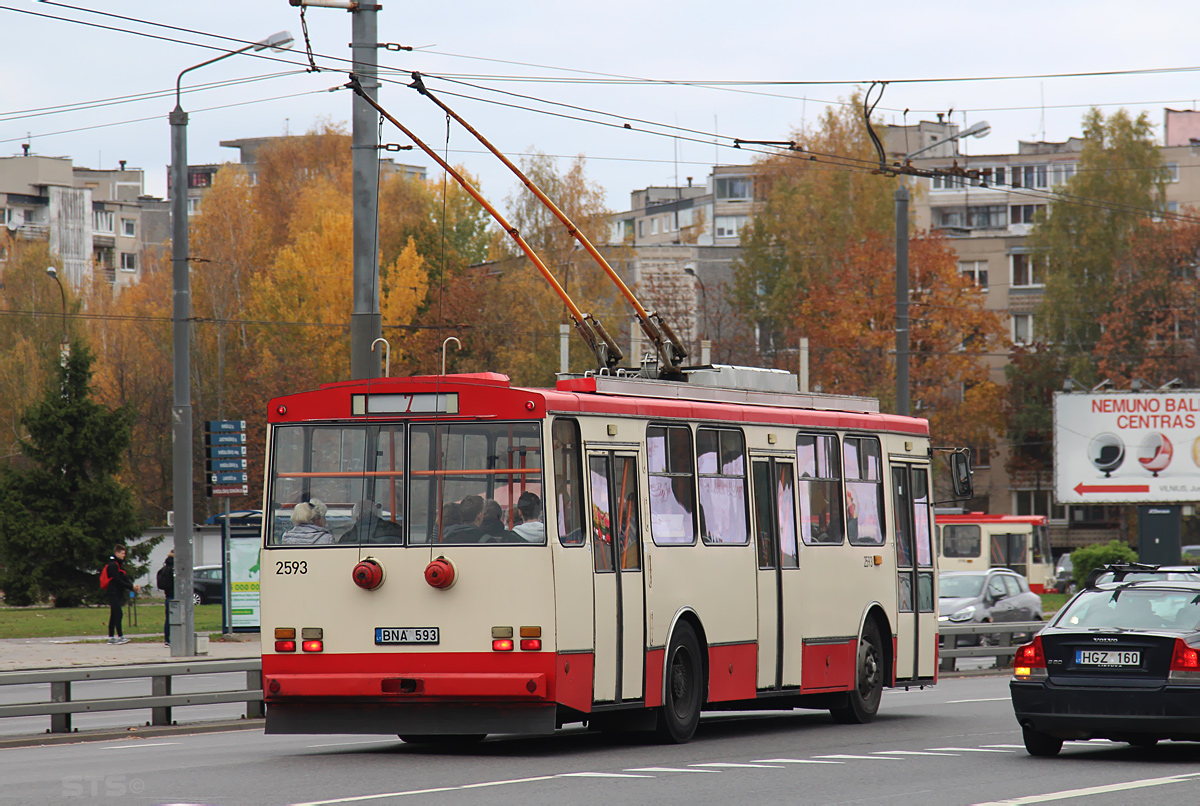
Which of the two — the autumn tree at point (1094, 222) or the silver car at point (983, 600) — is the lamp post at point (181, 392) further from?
the autumn tree at point (1094, 222)

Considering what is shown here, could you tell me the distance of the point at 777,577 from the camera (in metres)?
16.2

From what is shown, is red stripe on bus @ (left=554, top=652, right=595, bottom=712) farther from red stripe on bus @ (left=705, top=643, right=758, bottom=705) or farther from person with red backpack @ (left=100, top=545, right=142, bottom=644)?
person with red backpack @ (left=100, top=545, right=142, bottom=644)

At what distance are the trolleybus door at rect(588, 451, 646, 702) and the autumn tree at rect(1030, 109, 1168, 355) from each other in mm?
64360

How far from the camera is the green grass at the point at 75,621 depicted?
1438 inches

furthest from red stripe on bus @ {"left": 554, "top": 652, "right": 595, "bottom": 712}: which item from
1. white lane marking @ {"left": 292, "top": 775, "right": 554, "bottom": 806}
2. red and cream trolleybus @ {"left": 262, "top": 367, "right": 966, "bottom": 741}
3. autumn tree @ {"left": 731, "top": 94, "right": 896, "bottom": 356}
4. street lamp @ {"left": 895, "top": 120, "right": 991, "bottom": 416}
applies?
autumn tree @ {"left": 731, "top": 94, "right": 896, "bottom": 356}

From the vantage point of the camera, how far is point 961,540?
5272cm

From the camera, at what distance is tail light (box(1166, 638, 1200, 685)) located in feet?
42.5

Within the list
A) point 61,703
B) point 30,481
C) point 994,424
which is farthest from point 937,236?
point 61,703

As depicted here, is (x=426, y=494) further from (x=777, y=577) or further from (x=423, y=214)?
(x=423, y=214)

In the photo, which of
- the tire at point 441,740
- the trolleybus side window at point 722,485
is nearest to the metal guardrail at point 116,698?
the tire at point 441,740

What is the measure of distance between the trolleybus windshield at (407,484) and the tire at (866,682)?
5.17 m

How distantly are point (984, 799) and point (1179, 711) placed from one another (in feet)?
8.49

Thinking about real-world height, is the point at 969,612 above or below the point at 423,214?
below

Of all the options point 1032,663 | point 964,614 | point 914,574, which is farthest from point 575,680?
point 964,614
